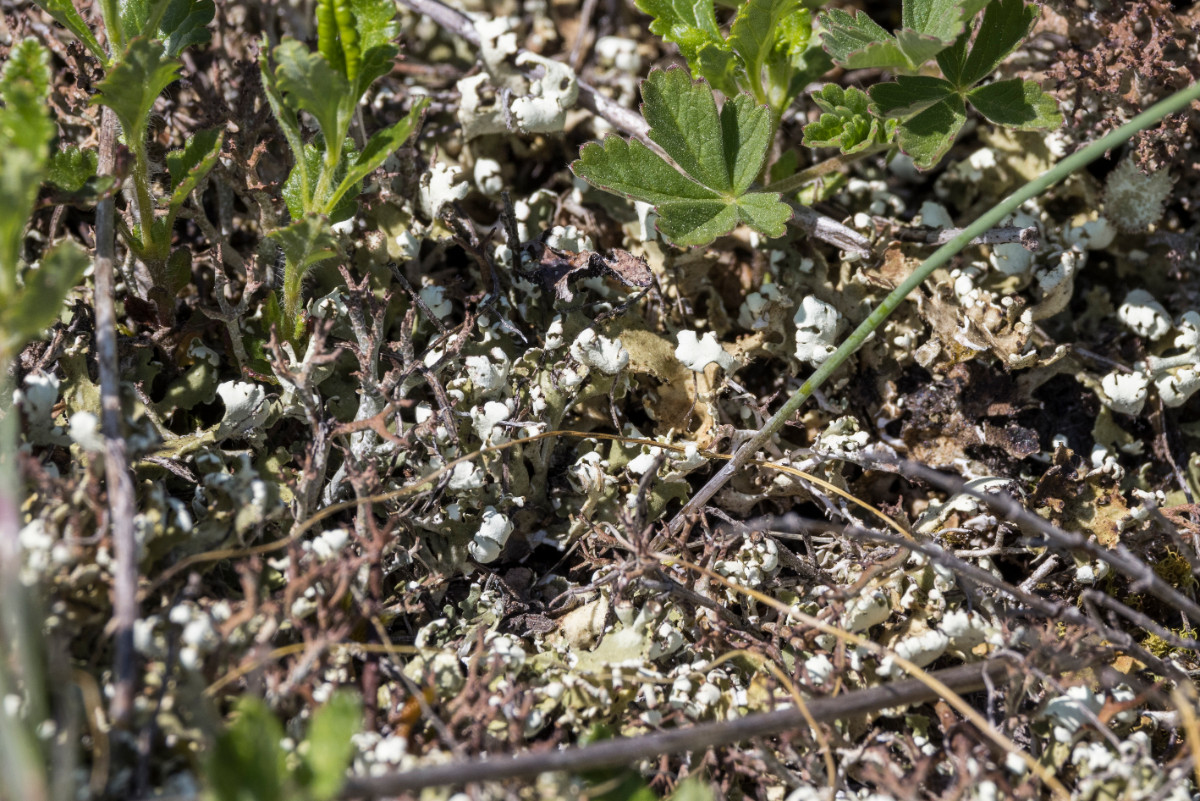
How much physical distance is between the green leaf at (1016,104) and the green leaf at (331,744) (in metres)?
1.80

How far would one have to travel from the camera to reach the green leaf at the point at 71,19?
5.92ft

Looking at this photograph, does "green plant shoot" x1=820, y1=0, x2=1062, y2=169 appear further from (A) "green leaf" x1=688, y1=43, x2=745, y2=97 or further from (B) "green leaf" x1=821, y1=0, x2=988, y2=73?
(A) "green leaf" x1=688, y1=43, x2=745, y2=97

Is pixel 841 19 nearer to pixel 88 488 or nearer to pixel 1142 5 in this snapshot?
pixel 1142 5

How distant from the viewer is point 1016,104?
2045mm

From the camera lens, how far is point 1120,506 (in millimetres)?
2066

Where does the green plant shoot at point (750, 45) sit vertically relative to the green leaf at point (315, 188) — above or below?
above

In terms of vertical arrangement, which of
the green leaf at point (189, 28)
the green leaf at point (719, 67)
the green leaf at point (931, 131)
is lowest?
the green leaf at point (931, 131)

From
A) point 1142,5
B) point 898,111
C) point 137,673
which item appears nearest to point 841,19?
point 898,111

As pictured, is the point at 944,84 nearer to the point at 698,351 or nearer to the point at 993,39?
the point at 993,39

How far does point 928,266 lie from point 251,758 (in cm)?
142

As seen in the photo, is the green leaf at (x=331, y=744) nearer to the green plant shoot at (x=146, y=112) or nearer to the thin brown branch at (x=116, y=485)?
the thin brown branch at (x=116, y=485)

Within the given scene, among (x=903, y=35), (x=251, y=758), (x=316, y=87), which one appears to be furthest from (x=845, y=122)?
(x=251, y=758)

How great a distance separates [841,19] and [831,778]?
1.60 metres

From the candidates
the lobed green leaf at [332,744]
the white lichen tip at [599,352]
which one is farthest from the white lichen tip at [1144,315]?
the lobed green leaf at [332,744]
